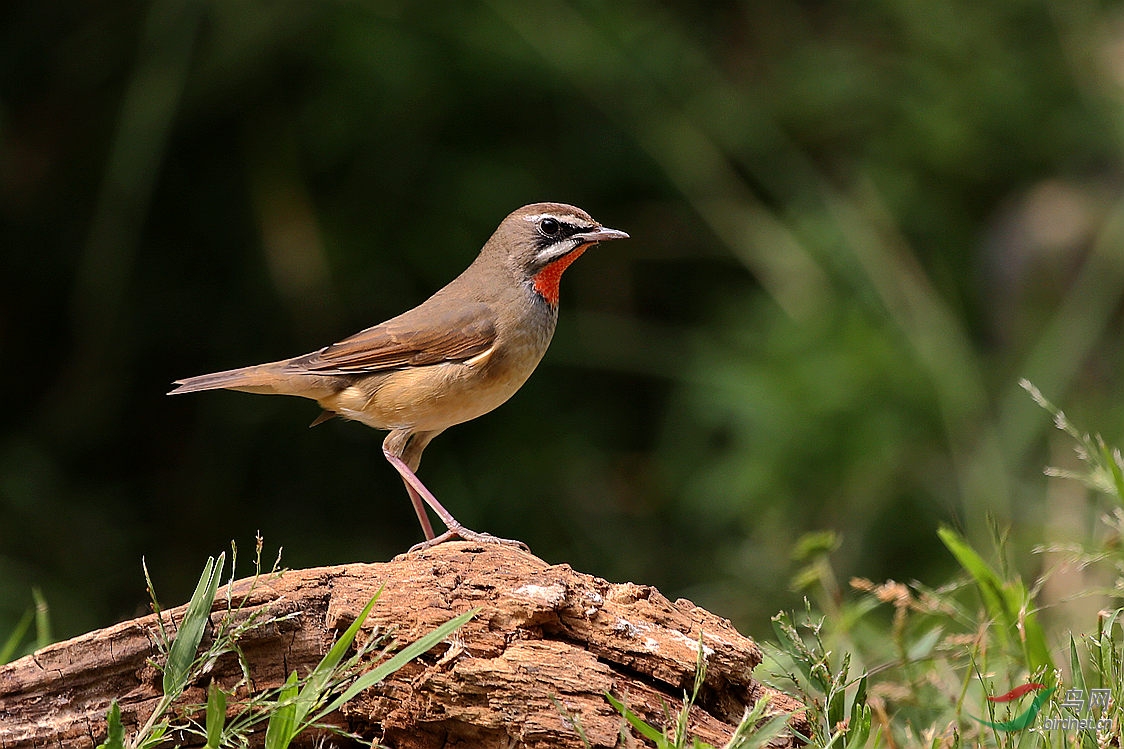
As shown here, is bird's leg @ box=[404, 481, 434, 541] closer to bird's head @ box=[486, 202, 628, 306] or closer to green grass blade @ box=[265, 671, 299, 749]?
bird's head @ box=[486, 202, 628, 306]

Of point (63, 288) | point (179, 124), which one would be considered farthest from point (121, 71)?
point (63, 288)

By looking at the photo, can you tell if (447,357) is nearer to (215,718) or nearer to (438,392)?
(438,392)

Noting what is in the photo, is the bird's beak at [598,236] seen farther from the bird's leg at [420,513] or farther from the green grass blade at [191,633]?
the green grass blade at [191,633]

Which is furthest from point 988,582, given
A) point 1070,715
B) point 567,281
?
point 567,281

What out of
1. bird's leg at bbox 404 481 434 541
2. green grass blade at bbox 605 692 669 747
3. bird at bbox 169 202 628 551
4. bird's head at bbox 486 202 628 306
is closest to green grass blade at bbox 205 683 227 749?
green grass blade at bbox 605 692 669 747

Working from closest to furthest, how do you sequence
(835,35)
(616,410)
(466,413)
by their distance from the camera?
(466,413), (616,410), (835,35)

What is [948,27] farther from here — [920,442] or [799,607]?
[799,607]

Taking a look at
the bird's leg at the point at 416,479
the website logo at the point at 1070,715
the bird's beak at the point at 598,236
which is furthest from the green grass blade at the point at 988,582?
the bird's beak at the point at 598,236

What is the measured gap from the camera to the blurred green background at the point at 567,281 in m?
7.36

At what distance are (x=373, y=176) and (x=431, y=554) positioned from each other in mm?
4673

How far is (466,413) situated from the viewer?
15.8ft

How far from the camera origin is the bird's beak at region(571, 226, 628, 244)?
4934mm

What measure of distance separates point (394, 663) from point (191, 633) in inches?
20.2

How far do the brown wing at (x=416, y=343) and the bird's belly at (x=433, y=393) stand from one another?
2.0 inches
